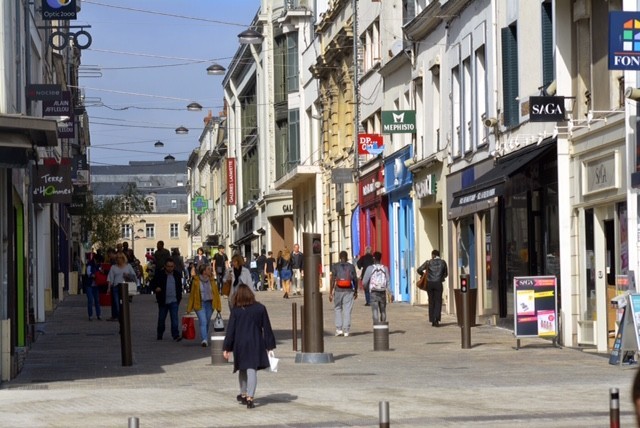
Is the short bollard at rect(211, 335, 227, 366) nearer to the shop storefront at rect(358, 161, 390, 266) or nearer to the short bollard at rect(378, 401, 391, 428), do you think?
the short bollard at rect(378, 401, 391, 428)

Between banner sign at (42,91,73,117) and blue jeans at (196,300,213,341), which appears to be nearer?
blue jeans at (196,300,213,341)

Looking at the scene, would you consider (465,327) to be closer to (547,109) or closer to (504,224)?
(547,109)

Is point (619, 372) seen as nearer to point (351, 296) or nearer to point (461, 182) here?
point (351, 296)

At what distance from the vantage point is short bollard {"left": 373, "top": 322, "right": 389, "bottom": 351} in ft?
86.3

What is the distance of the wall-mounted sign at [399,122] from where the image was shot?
41703mm

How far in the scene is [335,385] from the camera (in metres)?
19.8

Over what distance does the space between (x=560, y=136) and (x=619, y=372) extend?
21.6ft

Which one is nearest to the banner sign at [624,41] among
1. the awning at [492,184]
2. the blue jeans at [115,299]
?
the awning at [492,184]

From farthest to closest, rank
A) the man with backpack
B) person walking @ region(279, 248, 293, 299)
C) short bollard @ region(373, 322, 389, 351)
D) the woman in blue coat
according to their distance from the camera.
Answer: person walking @ region(279, 248, 293, 299), the man with backpack, short bollard @ region(373, 322, 389, 351), the woman in blue coat

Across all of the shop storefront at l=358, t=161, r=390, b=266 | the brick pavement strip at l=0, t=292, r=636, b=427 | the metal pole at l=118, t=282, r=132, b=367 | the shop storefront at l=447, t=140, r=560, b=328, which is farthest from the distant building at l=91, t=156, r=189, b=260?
the metal pole at l=118, t=282, r=132, b=367

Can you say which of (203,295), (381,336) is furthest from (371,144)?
(381,336)

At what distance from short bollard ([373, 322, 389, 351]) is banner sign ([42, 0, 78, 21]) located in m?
9.22

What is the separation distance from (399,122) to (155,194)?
119007 millimetres

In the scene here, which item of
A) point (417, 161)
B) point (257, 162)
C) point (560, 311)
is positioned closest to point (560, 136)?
point (560, 311)
